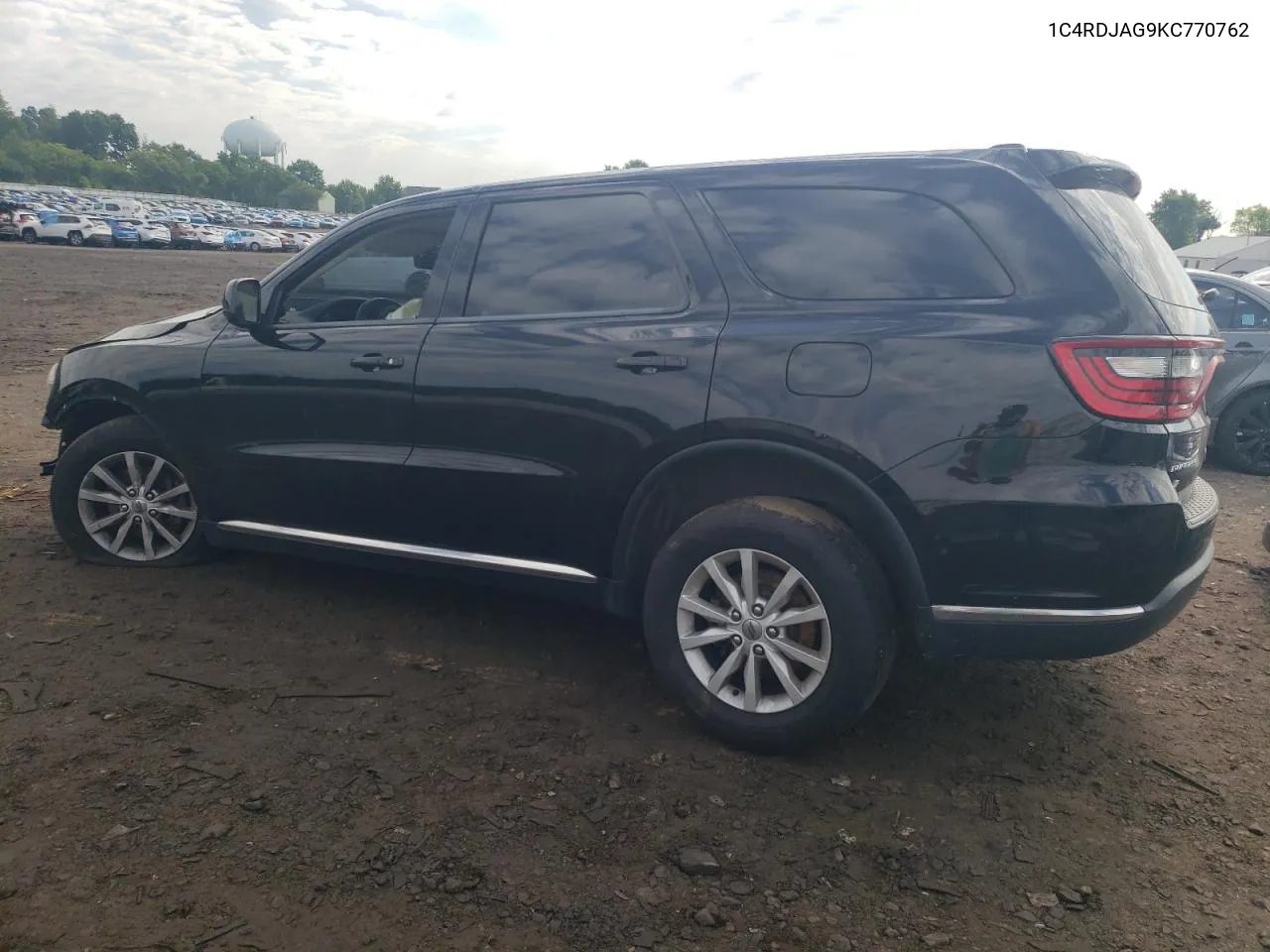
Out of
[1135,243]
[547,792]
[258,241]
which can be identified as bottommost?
[547,792]

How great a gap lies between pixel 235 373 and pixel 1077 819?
3.76 metres

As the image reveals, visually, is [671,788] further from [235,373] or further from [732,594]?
[235,373]

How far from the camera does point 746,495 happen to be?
337 centimetres

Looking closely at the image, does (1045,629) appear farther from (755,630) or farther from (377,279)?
(377,279)

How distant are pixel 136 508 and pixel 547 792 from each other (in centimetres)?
293

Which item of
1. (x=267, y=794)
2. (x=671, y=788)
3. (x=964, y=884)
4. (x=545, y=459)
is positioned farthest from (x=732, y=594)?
(x=267, y=794)

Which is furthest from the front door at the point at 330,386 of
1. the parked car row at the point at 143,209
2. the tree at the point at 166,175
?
the tree at the point at 166,175

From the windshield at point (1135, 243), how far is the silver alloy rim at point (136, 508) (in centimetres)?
408

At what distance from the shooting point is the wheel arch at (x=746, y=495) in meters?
3.04

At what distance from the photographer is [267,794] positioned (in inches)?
115

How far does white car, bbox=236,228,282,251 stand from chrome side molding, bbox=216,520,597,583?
2065 inches

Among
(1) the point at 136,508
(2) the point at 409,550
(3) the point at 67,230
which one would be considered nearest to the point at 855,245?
(2) the point at 409,550

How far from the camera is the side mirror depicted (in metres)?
Answer: 4.27

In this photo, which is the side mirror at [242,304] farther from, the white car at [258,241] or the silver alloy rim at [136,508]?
the white car at [258,241]
